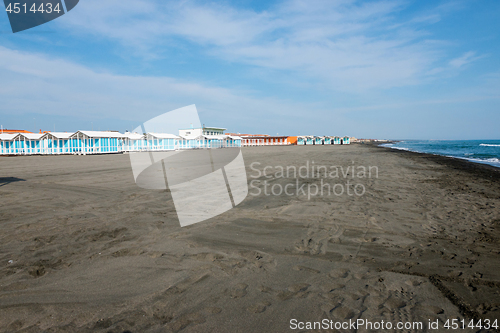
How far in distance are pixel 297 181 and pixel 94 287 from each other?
9.64m

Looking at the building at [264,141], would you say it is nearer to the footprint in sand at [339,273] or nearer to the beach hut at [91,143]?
the beach hut at [91,143]

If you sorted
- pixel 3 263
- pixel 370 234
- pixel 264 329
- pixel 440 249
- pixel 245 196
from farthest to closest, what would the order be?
pixel 245 196, pixel 370 234, pixel 440 249, pixel 3 263, pixel 264 329

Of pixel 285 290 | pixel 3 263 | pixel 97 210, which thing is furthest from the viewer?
pixel 97 210

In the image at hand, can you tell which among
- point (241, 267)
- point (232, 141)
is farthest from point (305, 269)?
point (232, 141)

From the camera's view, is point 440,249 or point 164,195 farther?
point 164,195

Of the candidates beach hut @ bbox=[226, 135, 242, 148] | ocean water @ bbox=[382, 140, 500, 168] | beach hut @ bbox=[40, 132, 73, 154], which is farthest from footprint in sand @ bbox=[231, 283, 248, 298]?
beach hut @ bbox=[226, 135, 242, 148]

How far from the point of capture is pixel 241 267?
3920 millimetres

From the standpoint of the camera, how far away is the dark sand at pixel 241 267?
9.27 feet

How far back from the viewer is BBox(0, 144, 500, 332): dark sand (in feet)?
9.27

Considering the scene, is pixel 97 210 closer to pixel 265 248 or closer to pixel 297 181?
pixel 265 248

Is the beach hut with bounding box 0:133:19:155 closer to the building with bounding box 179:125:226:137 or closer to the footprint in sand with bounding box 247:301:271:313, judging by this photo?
the building with bounding box 179:125:226:137

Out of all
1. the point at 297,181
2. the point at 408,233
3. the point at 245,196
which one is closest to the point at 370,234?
the point at 408,233

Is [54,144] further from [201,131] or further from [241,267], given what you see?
[241,267]

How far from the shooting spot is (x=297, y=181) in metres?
12.1
